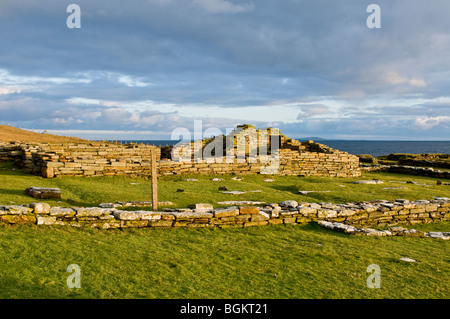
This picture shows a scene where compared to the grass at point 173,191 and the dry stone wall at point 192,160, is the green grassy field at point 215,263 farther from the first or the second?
the dry stone wall at point 192,160

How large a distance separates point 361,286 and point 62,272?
5.75 metres

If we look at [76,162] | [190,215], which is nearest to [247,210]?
[190,215]

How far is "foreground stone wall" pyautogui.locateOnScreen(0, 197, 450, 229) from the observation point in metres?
9.20

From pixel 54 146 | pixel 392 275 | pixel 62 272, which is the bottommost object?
pixel 392 275

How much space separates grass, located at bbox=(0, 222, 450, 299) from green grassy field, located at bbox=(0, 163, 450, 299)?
0.06ft

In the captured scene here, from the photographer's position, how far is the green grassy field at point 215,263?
590 cm

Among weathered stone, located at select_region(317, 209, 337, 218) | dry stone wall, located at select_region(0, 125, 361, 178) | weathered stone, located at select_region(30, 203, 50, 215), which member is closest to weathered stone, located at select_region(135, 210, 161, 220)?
weathered stone, located at select_region(30, 203, 50, 215)

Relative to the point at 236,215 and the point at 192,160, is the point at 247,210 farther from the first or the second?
the point at 192,160

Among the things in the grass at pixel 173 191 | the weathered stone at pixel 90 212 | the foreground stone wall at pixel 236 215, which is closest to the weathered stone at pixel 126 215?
the foreground stone wall at pixel 236 215
